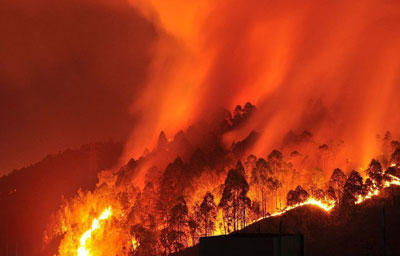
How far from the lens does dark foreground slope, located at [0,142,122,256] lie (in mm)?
143625

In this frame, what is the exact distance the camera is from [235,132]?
14525cm

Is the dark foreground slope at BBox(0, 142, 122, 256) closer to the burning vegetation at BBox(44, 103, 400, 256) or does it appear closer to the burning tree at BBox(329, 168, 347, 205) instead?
the burning vegetation at BBox(44, 103, 400, 256)

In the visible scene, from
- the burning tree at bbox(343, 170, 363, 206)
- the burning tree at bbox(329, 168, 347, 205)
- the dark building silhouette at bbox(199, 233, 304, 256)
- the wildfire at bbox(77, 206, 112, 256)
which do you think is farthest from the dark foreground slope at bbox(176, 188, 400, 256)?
the wildfire at bbox(77, 206, 112, 256)

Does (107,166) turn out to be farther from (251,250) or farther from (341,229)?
(251,250)

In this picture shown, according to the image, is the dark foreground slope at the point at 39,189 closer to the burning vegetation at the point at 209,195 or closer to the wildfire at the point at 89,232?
the burning vegetation at the point at 209,195

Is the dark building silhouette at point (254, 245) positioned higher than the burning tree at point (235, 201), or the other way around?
the burning tree at point (235, 201)

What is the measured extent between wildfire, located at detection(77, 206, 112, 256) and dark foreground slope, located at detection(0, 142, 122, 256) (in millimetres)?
30199

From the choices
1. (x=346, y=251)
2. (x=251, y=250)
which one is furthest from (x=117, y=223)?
(x=251, y=250)

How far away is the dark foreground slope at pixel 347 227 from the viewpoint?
68.4 metres

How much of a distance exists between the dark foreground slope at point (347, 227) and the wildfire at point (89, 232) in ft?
86.5

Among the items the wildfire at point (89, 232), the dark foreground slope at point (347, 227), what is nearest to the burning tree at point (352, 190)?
the dark foreground slope at point (347, 227)

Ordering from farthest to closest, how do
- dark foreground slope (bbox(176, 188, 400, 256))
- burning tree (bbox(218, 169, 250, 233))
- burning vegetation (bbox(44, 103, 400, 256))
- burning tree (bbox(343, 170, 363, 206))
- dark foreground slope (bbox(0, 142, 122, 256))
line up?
dark foreground slope (bbox(0, 142, 122, 256))
burning tree (bbox(218, 169, 250, 233))
burning vegetation (bbox(44, 103, 400, 256))
burning tree (bbox(343, 170, 363, 206))
dark foreground slope (bbox(176, 188, 400, 256))

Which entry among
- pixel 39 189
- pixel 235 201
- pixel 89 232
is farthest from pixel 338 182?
pixel 39 189

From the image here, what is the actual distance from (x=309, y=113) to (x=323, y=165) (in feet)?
109
